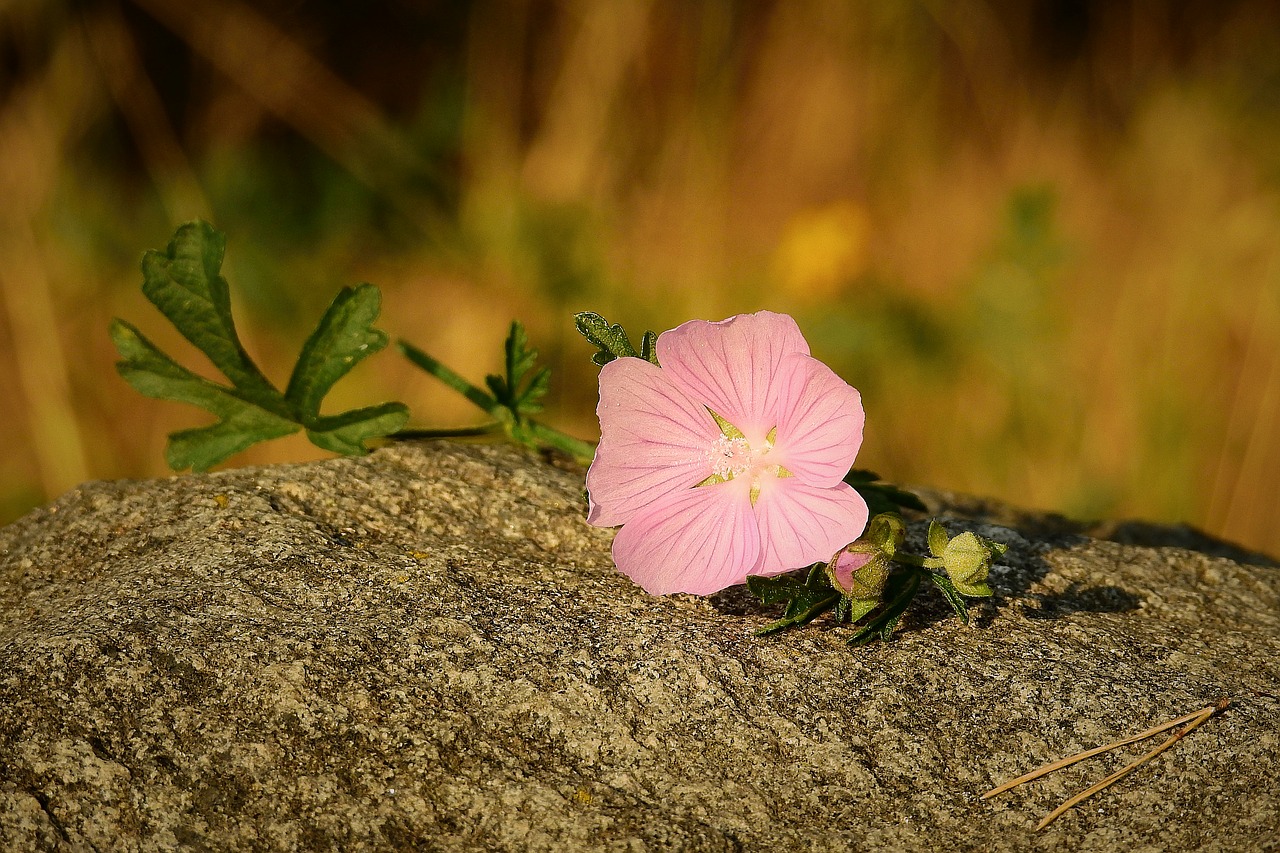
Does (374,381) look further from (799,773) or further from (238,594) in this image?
(799,773)

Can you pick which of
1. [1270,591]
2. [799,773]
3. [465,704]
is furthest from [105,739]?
[1270,591]

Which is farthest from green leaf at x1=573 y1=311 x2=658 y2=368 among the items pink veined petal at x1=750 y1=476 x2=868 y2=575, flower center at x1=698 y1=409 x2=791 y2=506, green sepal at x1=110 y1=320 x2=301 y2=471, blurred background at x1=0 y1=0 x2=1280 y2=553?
blurred background at x1=0 y1=0 x2=1280 y2=553

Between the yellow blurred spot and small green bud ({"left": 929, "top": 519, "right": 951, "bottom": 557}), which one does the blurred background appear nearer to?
the yellow blurred spot

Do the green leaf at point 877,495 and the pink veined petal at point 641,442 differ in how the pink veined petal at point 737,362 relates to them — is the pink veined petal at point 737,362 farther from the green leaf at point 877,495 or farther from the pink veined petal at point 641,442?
the green leaf at point 877,495

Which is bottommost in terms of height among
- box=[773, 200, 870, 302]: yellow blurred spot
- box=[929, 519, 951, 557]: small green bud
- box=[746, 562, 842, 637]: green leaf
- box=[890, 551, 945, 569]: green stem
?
box=[746, 562, 842, 637]: green leaf

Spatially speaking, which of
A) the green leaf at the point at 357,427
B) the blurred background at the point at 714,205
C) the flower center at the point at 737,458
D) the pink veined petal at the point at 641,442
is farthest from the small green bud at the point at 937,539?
the blurred background at the point at 714,205

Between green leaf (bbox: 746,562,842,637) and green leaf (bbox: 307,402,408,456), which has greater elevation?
green leaf (bbox: 307,402,408,456)

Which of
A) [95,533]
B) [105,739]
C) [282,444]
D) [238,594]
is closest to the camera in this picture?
[105,739]
